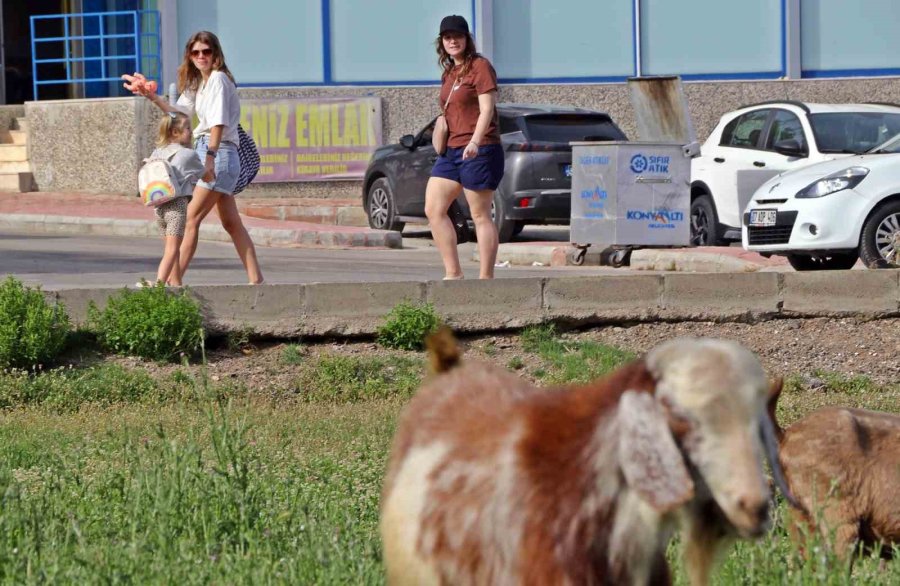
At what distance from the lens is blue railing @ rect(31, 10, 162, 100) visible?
23.9 meters

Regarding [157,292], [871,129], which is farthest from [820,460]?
[871,129]

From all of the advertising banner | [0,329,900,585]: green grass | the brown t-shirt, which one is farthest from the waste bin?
the advertising banner

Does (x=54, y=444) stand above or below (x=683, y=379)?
below

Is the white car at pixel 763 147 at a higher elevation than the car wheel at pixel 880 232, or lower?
higher

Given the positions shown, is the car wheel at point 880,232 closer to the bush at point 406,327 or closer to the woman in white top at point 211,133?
the bush at point 406,327

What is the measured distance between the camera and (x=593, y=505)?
217 cm

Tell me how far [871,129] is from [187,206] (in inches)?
338

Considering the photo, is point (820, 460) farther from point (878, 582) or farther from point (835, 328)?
point (835, 328)

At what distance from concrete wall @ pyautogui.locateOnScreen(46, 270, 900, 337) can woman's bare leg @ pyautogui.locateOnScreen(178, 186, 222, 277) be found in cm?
101

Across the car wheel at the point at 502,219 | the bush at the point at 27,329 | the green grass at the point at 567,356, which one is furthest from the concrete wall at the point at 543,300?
the car wheel at the point at 502,219

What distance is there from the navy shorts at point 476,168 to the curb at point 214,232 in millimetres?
8180

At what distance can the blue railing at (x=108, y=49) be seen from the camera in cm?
2388

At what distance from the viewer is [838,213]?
12641mm

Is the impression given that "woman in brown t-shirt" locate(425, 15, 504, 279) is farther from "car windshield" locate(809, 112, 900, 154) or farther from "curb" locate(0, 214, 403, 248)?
"curb" locate(0, 214, 403, 248)
